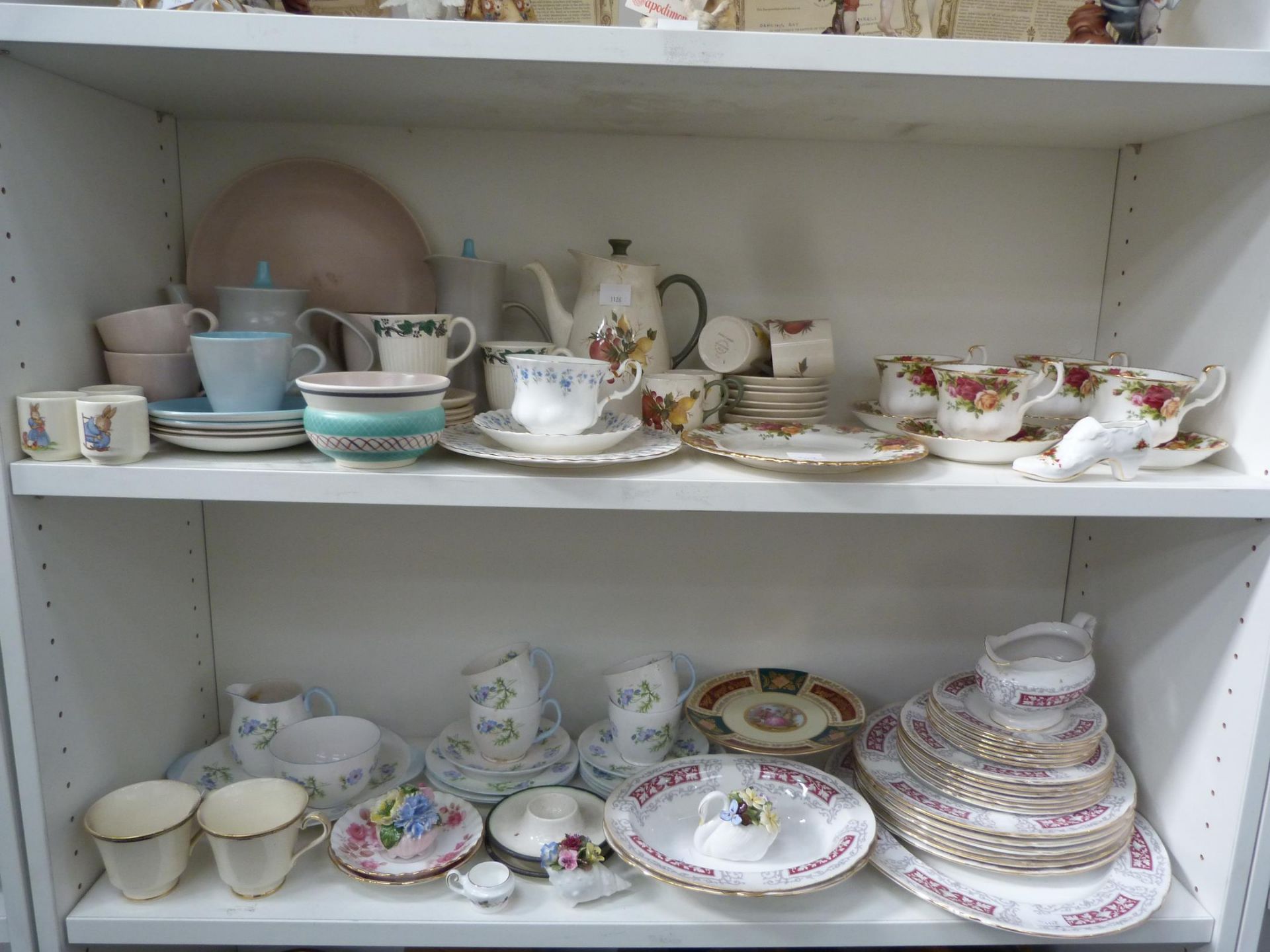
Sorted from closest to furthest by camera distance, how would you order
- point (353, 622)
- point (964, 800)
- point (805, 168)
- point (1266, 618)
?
point (1266, 618) < point (964, 800) < point (805, 168) < point (353, 622)

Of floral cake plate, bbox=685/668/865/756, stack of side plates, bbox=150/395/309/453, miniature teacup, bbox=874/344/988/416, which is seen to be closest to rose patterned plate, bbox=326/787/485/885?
floral cake plate, bbox=685/668/865/756

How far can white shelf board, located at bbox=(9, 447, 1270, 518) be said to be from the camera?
70cm

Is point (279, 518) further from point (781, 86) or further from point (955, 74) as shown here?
point (955, 74)

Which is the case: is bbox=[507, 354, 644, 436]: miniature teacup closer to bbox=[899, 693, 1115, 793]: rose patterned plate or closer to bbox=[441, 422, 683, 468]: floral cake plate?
bbox=[441, 422, 683, 468]: floral cake plate

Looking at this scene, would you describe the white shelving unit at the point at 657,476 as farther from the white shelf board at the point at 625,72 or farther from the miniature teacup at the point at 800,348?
the miniature teacup at the point at 800,348

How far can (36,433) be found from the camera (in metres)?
0.70

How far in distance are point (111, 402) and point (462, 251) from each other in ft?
1.30

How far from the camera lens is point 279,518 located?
104 centimetres

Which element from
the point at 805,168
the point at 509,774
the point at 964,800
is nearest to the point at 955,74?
the point at 805,168

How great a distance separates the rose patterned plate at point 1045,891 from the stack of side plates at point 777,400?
17.4 inches

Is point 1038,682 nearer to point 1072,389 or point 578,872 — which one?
point 1072,389

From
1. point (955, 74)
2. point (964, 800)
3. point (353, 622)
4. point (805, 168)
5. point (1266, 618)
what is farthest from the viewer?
point (353, 622)

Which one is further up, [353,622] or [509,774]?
[353,622]

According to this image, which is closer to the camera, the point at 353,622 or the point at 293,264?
the point at 293,264
